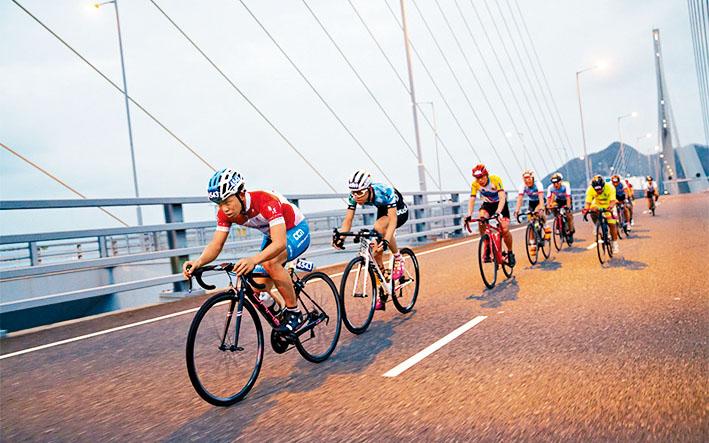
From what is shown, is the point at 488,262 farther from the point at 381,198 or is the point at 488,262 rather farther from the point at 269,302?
the point at 269,302

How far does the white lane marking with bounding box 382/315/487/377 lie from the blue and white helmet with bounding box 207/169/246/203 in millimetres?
1897

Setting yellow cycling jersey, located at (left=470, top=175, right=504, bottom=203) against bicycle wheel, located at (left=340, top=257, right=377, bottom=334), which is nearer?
bicycle wheel, located at (left=340, top=257, right=377, bottom=334)

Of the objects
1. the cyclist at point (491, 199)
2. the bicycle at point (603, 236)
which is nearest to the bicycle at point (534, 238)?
the cyclist at point (491, 199)

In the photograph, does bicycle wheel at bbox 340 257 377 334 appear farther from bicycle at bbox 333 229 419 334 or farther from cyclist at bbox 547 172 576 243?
cyclist at bbox 547 172 576 243

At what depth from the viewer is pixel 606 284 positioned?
25.7ft

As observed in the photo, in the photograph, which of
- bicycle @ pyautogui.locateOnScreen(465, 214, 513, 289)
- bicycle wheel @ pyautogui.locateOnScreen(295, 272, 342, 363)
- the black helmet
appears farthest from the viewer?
the black helmet

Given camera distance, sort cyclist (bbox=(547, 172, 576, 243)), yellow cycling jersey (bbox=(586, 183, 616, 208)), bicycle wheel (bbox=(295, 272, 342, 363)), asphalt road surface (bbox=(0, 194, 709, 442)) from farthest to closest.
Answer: cyclist (bbox=(547, 172, 576, 243))
yellow cycling jersey (bbox=(586, 183, 616, 208))
bicycle wheel (bbox=(295, 272, 342, 363))
asphalt road surface (bbox=(0, 194, 709, 442))

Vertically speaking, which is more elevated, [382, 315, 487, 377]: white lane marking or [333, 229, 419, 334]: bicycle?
[333, 229, 419, 334]: bicycle

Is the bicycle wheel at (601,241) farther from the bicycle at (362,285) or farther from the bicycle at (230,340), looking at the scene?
the bicycle at (230,340)

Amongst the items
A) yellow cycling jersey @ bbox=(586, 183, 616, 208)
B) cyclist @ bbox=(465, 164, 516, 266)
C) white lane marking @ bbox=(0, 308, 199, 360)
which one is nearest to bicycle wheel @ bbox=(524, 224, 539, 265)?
cyclist @ bbox=(465, 164, 516, 266)

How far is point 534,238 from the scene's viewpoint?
35.1 ft

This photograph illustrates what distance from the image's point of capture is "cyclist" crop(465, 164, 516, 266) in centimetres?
873

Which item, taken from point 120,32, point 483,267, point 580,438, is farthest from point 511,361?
point 120,32

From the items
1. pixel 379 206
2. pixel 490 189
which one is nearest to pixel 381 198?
pixel 379 206
